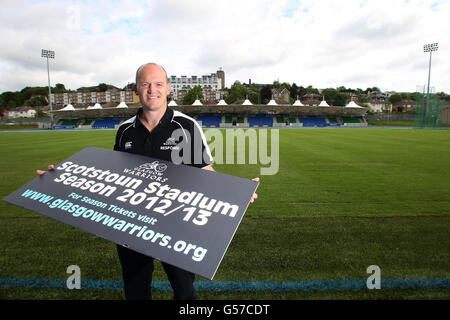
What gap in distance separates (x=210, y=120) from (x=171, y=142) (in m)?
47.4

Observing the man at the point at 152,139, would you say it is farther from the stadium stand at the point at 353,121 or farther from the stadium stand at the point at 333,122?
the stadium stand at the point at 333,122

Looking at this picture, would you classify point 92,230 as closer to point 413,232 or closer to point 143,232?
point 143,232

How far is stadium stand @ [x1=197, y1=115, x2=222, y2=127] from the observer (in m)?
47.2

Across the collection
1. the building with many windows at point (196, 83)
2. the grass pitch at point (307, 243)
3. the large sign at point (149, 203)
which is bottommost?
the grass pitch at point (307, 243)

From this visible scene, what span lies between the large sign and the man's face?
42 centimetres

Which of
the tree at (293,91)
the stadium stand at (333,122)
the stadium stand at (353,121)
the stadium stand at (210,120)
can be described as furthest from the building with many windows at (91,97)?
the stadium stand at (353,121)

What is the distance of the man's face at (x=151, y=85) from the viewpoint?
183 cm

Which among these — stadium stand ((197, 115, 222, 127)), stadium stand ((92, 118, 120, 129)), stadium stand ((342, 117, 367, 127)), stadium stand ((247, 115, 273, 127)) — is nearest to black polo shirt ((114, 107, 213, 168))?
stadium stand ((197, 115, 222, 127))

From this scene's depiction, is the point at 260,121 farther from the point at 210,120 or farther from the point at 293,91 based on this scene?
the point at 293,91

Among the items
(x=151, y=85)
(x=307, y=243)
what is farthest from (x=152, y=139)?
(x=307, y=243)

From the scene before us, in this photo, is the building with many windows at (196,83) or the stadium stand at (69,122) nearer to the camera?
the stadium stand at (69,122)

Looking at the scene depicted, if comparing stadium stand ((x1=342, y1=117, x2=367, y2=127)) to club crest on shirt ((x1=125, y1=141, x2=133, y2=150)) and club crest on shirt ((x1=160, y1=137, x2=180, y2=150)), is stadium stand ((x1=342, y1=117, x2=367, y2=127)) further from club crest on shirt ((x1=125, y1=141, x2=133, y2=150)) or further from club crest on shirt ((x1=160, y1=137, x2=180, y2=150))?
club crest on shirt ((x1=125, y1=141, x2=133, y2=150))

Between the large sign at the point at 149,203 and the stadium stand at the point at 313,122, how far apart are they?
48.9 metres
